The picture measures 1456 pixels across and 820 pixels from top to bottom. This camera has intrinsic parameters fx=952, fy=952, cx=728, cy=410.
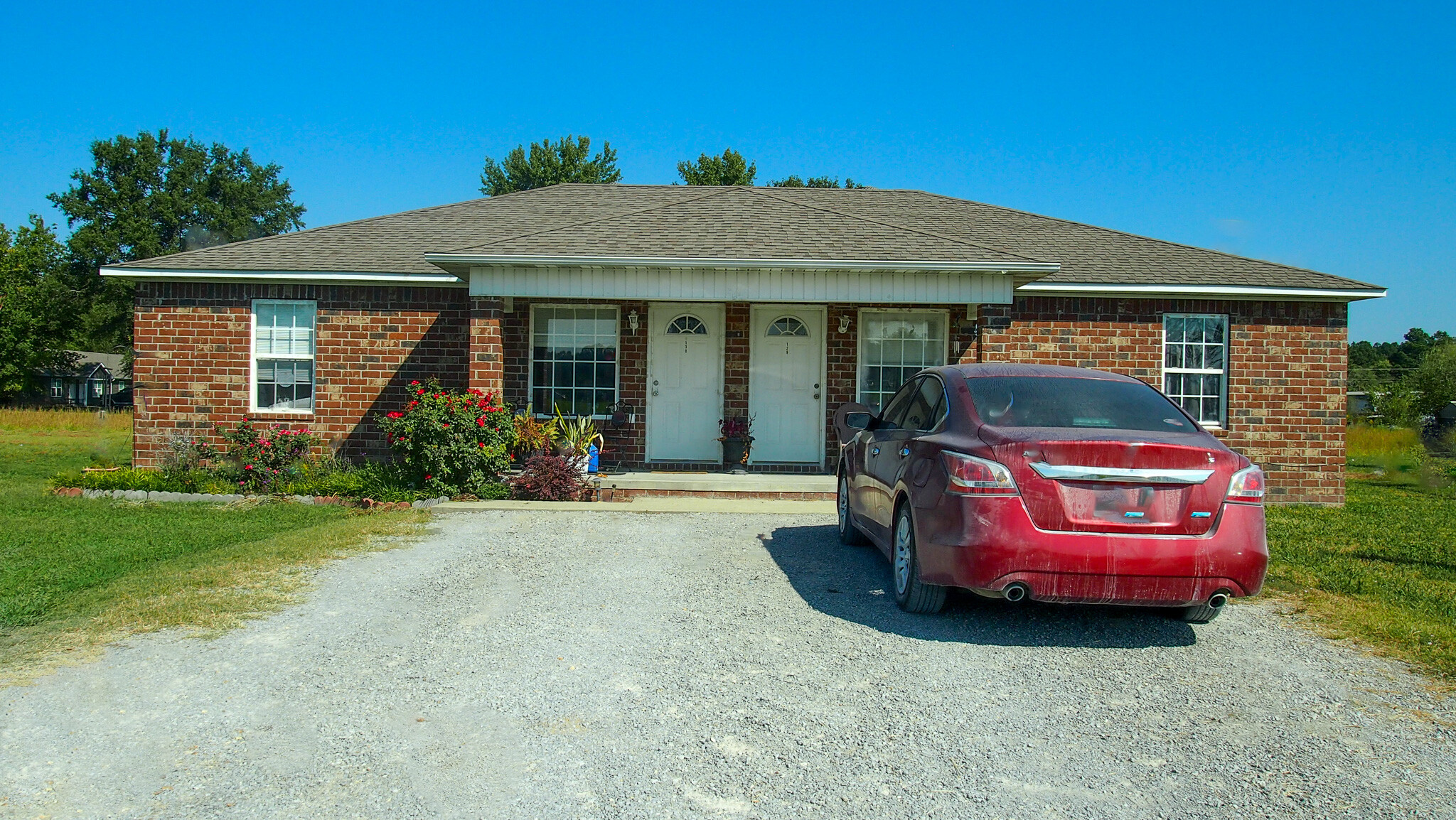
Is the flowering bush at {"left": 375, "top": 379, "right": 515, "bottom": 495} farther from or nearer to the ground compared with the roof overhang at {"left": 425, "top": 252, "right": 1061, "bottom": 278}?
nearer to the ground

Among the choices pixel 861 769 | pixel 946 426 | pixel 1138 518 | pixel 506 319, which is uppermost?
pixel 506 319

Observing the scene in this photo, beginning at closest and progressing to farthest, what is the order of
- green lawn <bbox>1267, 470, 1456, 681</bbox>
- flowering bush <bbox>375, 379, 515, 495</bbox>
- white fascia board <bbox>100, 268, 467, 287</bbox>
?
1. green lawn <bbox>1267, 470, 1456, 681</bbox>
2. flowering bush <bbox>375, 379, 515, 495</bbox>
3. white fascia board <bbox>100, 268, 467, 287</bbox>

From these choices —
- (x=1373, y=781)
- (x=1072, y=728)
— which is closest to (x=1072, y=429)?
(x=1072, y=728)

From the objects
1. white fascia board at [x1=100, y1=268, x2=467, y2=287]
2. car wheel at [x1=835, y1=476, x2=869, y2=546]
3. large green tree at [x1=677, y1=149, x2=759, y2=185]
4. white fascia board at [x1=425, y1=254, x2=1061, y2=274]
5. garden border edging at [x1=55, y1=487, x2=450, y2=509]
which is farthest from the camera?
large green tree at [x1=677, y1=149, x2=759, y2=185]

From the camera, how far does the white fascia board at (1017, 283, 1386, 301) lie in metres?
12.2

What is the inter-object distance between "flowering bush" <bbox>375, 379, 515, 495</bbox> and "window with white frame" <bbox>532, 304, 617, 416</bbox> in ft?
7.83

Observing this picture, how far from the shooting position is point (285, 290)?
42.3 feet

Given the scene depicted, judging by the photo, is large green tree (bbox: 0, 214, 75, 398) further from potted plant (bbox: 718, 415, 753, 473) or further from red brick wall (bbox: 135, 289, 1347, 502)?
potted plant (bbox: 718, 415, 753, 473)

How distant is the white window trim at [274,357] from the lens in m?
12.9

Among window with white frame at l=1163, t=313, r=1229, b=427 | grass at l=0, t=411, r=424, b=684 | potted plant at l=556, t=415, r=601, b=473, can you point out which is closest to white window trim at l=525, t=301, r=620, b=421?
potted plant at l=556, t=415, r=601, b=473

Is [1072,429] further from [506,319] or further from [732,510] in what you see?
[506,319]

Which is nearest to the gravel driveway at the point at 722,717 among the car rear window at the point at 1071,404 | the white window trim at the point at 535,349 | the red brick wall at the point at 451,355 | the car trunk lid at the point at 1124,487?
the car trunk lid at the point at 1124,487

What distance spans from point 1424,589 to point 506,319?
10600 mm

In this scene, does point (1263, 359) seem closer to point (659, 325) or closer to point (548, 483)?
point (659, 325)
